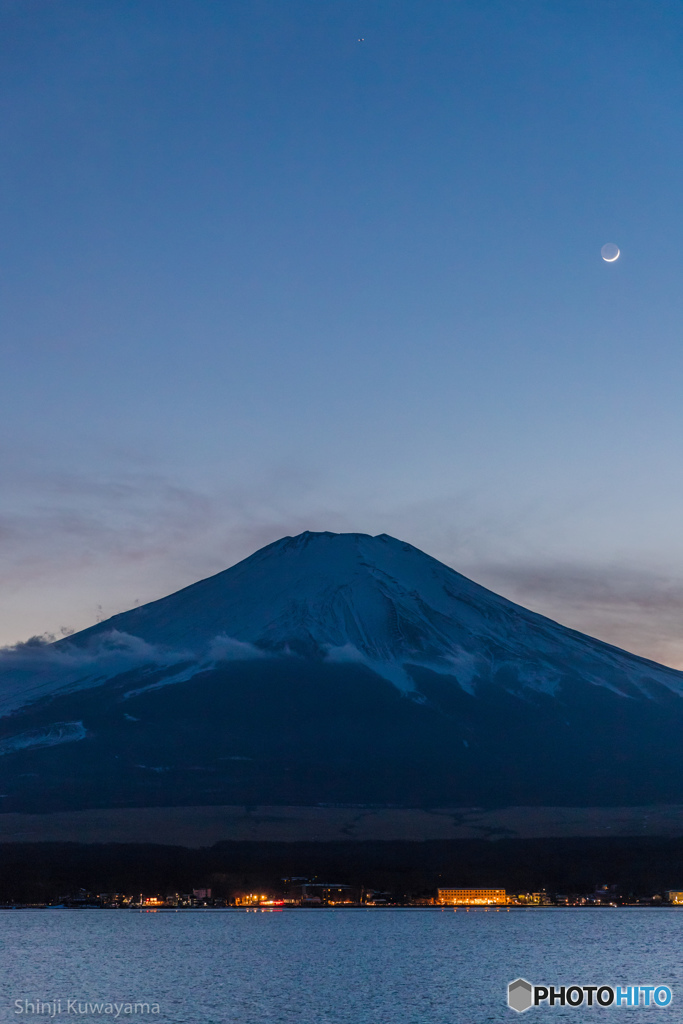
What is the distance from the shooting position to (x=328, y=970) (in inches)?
3696

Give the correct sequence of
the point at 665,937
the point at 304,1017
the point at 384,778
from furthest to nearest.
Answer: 1. the point at 384,778
2. the point at 665,937
3. the point at 304,1017

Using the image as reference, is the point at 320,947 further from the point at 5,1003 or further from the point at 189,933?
the point at 5,1003

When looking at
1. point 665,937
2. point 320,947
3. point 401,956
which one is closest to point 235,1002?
point 401,956

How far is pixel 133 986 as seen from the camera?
82.8m

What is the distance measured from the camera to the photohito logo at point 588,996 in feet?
241

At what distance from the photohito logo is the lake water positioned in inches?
43.6

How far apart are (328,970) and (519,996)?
22946 millimetres

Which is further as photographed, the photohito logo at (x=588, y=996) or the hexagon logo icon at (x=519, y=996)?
the photohito logo at (x=588, y=996)

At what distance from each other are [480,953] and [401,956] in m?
8.26

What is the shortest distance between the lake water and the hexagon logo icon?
0.72 metres

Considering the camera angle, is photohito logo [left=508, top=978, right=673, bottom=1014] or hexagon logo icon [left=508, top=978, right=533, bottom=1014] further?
photohito logo [left=508, top=978, right=673, bottom=1014]

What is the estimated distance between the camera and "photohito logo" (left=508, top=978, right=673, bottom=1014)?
73312mm

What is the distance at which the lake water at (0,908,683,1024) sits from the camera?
229ft

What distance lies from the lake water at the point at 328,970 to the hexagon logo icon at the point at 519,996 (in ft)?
2.37
